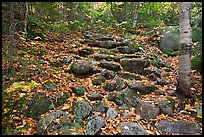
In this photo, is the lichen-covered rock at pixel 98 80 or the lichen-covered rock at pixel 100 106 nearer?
the lichen-covered rock at pixel 100 106

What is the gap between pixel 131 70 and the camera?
19.9 feet

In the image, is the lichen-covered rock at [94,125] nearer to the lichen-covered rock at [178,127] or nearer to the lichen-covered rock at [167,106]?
the lichen-covered rock at [178,127]

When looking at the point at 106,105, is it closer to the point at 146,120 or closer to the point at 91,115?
the point at 91,115

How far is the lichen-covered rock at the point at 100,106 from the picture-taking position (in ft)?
13.5

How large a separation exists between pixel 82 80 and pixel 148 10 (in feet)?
47.7

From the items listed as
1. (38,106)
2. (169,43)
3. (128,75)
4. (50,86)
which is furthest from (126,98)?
(169,43)

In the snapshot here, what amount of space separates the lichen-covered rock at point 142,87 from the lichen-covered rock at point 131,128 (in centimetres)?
130

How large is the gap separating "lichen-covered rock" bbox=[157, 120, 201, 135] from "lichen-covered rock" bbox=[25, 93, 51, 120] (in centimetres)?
225

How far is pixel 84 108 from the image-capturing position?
4.03m

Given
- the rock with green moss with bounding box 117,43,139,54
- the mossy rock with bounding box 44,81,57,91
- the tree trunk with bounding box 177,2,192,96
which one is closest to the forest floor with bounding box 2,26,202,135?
the mossy rock with bounding box 44,81,57,91

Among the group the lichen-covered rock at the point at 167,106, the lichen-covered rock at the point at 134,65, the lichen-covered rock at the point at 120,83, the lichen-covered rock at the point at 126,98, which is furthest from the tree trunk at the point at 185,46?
the lichen-covered rock at the point at 134,65

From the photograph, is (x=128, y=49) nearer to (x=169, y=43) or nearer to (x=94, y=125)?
(x=169, y=43)

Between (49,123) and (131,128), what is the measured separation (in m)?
1.48

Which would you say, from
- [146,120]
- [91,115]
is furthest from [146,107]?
[91,115]
